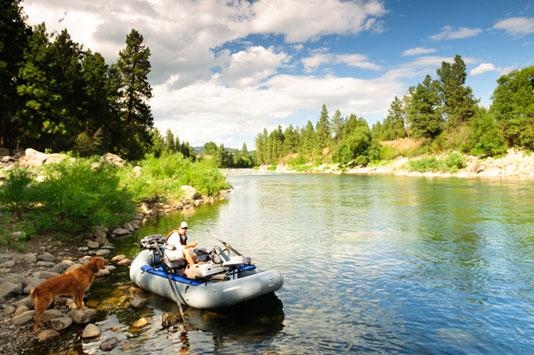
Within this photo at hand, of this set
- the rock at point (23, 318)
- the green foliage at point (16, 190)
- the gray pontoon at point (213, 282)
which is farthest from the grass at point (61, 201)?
the rock at point (23, 318)

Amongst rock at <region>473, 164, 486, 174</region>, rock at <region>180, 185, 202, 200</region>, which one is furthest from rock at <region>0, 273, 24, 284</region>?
rock at <region>473, 164, 486, 174</region>

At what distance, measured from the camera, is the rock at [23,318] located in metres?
8.34

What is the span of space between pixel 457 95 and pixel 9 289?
9770cm

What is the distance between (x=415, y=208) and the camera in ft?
91.6

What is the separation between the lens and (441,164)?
66.2 m

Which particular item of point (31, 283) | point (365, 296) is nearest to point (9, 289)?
point (31, 283)

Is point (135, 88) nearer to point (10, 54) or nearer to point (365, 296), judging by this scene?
point (10, 54)

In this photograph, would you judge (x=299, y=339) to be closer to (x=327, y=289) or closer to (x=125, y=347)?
(x=327, y=289)

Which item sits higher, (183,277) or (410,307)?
(183,277)

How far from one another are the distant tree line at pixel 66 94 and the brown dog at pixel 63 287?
105 ft

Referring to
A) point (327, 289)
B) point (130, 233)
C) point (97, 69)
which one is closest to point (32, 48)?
point (97, 69)

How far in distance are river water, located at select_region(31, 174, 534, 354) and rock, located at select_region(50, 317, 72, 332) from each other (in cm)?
24

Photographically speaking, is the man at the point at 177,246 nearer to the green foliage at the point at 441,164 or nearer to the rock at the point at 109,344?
the rock at the point at 109,344

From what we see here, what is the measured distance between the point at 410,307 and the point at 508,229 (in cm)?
1319
